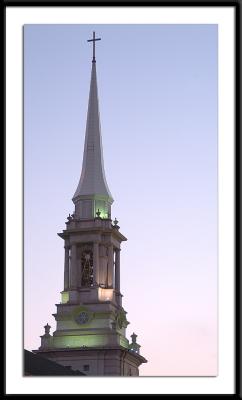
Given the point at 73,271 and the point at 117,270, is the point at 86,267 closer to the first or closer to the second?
the point at 73,271

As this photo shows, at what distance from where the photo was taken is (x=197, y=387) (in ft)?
47.2

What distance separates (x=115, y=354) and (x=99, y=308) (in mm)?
8332

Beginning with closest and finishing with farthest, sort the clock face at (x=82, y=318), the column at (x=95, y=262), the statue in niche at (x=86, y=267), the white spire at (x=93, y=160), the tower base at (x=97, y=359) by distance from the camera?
the tower base at (x=97, y=359)
the clock face at (x=82, y=318)
the column at (x=95, y=262)
the statue in niche at (x=86, y=267)
the white spire at (x=93, y=160)

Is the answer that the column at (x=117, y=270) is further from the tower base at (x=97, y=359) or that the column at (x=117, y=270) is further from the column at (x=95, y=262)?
the tower base at (x=97, y=359)

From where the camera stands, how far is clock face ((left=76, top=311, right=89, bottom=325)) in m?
117

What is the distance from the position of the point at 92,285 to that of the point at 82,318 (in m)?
4.53

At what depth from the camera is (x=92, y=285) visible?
11931 centimetres

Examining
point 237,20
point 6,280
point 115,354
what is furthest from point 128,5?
point 115,354

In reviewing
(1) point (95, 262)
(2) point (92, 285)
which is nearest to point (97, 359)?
(2) point (92, 285)

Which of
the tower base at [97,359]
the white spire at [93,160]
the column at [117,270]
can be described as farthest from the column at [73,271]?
the tower base at [97,359]

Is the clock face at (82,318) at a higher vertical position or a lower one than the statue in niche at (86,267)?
lower

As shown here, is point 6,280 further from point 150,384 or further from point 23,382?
point 150,384

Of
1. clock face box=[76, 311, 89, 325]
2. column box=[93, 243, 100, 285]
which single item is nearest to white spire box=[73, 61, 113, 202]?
column box=[93, 243, 100, 285]

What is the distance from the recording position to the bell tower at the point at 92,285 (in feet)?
369
